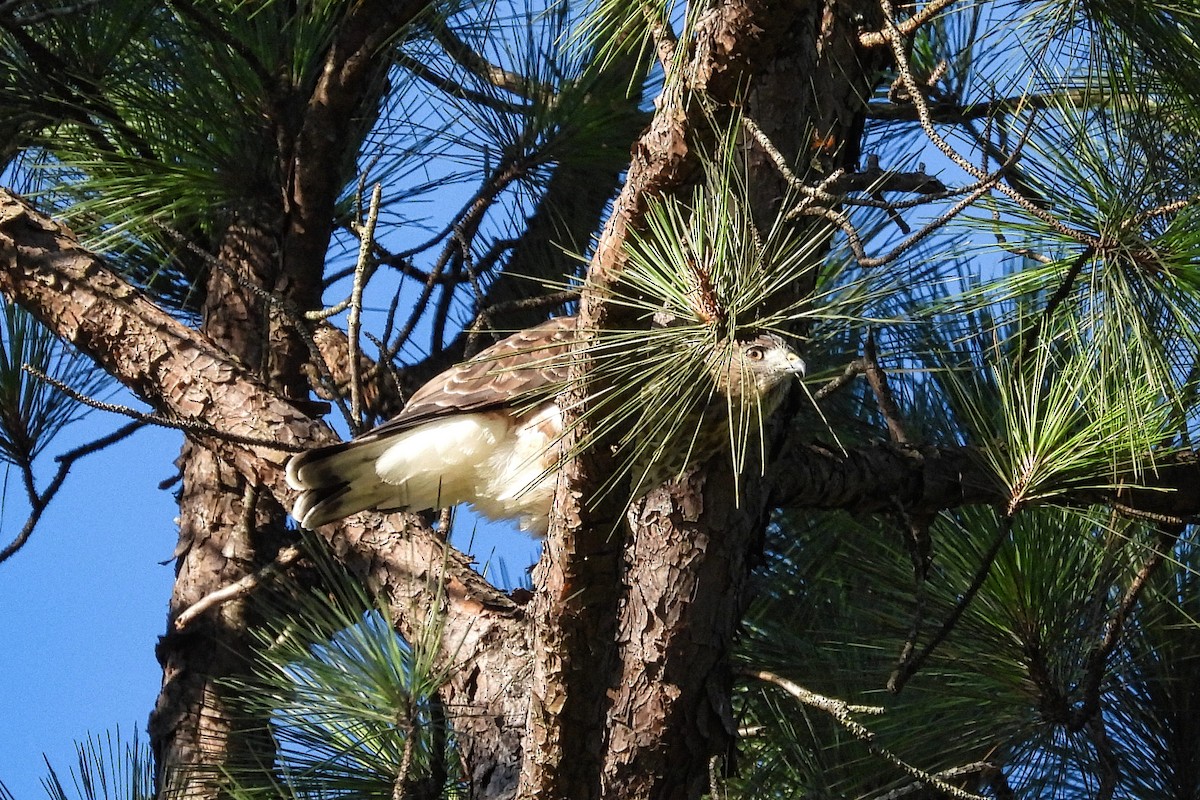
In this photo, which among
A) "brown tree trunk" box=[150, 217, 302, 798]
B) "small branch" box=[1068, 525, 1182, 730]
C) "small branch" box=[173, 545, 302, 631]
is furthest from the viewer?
"brown tree trunk" box=[150, 217, 302, 798]

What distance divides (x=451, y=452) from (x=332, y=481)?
13.1 inches

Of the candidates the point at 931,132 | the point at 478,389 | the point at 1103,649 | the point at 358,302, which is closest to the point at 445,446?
the point at 478,389

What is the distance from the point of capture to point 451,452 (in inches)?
119

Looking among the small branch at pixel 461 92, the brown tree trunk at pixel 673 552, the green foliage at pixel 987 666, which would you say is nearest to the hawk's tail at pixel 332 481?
the brown tree trunk at pixel 673 552

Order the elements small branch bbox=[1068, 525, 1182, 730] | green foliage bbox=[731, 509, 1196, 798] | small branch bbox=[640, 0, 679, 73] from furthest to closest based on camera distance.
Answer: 1. green foliage bbox=[731, 509, 1196, 798]
2. small branch bbox=[1068, 525, 1182, 730]
3. small branch bbox=[640, 0, 679, 73]

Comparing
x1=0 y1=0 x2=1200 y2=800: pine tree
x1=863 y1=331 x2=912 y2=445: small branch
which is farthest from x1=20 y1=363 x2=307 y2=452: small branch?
x1=863 y1=331 x2=912 y2=445: small branch

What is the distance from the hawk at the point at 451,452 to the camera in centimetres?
280

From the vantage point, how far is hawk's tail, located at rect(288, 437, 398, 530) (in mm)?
2766

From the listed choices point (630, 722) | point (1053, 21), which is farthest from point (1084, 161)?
point (630, 722)

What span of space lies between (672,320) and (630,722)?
31.5 inches

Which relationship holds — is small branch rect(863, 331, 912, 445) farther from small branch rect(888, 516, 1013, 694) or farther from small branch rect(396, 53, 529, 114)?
small branch rect(396, 53, 529, 114)

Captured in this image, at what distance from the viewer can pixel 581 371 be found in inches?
73.6

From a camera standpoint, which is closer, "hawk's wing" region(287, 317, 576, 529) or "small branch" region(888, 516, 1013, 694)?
"small branch" region(888, 516, 1013, 694)

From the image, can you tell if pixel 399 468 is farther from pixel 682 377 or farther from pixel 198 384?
pixel 682 377
